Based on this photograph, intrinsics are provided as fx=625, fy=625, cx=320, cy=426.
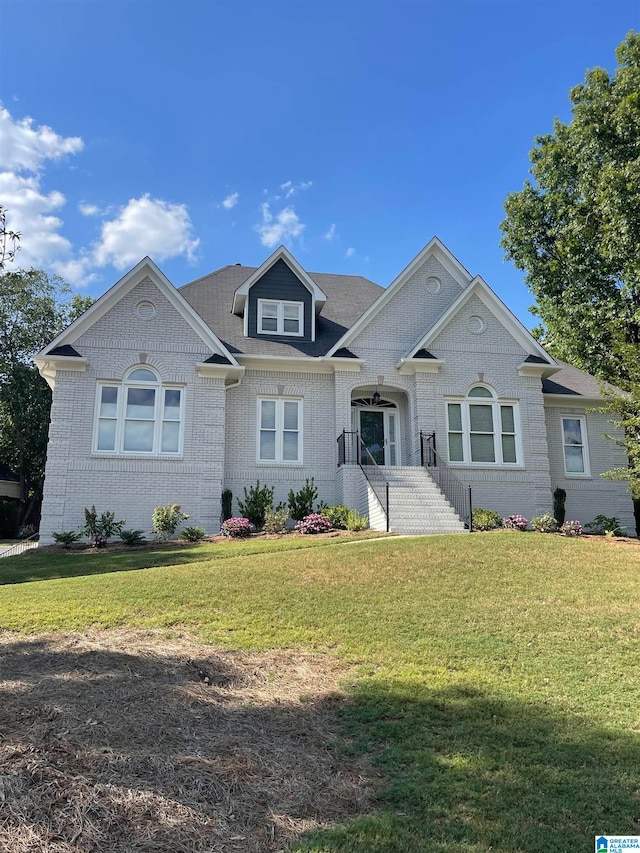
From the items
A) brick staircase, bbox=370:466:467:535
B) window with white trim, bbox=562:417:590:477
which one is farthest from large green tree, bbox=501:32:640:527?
brick staircase, bbox=370:466:467:535

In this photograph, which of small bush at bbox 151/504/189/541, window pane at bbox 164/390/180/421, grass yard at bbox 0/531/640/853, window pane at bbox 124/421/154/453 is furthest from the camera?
window pane at bbox 164/390/180/421

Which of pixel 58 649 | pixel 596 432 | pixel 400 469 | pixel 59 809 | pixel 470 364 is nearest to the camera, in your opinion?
pixel 59 809

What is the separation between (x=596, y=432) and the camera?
20.3 metres

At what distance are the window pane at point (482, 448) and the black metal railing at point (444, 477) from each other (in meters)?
0.99

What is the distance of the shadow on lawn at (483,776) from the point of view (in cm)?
356

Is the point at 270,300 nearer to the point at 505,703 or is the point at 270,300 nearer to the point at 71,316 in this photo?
the point at 505,703

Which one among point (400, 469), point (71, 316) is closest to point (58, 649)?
point (400, 469)

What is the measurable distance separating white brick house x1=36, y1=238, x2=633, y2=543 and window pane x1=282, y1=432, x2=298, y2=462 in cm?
7

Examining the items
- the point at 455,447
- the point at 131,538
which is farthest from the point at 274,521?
the point at 455,447

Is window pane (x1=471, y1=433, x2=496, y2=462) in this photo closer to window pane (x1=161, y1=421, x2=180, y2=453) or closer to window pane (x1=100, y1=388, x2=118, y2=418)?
window pane (x1=161, y1=421, x2=180, y2=453)

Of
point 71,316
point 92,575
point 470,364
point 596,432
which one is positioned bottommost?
point 92,575

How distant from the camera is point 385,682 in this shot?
620 cm

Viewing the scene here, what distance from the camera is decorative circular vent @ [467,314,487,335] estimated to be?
19.1 meters

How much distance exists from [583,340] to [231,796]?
20.4 m
